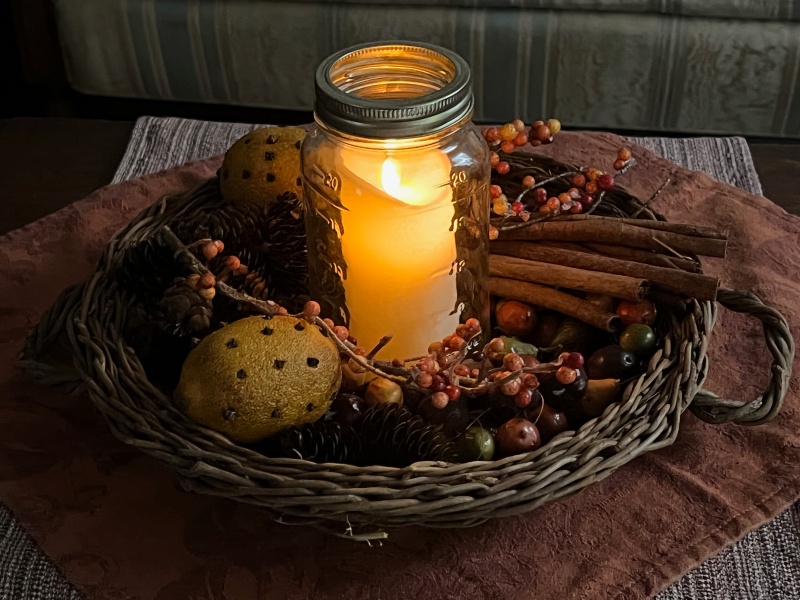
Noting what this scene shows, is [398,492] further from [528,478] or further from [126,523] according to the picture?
[126,523]

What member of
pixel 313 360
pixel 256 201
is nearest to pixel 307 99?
pixel 256 201

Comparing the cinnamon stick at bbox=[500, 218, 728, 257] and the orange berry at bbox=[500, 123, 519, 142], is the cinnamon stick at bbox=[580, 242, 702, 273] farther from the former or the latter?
the orange berry at bbox=[500, 123, 519, 142]

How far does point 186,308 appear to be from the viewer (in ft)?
2.27

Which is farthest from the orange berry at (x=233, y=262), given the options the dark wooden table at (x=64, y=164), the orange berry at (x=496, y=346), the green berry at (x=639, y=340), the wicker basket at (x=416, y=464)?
the dark wooden table at (x=64, y=164)

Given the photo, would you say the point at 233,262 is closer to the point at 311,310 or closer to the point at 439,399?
the point at 311,310

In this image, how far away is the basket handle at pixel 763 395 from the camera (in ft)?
2.21

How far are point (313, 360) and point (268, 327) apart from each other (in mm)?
42

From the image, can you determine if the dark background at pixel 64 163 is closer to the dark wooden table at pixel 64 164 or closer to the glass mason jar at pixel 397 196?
the dark wooden table at pixel 64 164

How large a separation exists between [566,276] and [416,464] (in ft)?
0.89

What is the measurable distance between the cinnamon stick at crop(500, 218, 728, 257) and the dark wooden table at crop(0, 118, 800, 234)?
1.11 feet

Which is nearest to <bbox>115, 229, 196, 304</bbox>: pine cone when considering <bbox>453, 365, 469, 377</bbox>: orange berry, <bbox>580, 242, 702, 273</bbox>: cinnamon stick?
<bbox>453, 365, 469, 377</bbox>: orange berry

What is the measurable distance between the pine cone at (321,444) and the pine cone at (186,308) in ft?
0.43

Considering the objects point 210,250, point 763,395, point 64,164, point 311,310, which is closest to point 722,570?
point 763,395

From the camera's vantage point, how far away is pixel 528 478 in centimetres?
57
